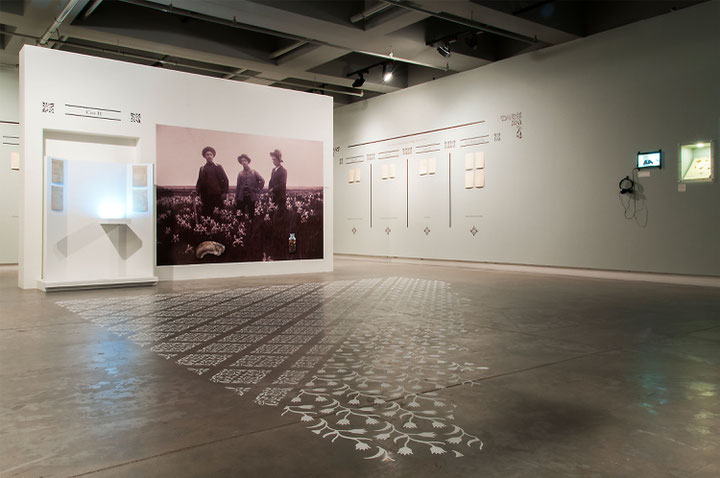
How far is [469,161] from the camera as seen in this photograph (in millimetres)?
12578

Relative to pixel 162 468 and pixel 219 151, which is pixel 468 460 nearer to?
pixel 162 468

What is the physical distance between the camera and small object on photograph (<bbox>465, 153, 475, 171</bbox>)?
12.5m

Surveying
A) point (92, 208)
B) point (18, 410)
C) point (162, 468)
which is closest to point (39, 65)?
point (92, 208)

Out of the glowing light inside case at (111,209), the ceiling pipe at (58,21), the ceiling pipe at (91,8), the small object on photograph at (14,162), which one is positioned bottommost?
the glowing light inside case at (111,209)

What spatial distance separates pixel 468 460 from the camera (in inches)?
83.9

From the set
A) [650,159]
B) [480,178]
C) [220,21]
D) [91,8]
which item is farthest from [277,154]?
[650,159]

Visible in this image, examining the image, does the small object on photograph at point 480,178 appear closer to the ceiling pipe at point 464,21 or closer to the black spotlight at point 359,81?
the ceiling pipe at point 464,21

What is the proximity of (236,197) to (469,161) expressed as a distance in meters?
5.33

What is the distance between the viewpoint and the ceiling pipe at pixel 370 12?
9555 mm

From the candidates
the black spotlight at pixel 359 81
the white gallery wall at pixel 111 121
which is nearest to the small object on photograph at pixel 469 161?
the black spotlight at pixel 359 81

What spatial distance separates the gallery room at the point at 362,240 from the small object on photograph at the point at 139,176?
17 cm

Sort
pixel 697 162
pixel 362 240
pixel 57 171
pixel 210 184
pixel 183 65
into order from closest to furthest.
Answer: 1. pixel 57 171
2. pixel 697 162
3. pixel 210 184
4. pixel 183 65
5. pixel 362 240

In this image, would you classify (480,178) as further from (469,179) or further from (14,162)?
(14,162)

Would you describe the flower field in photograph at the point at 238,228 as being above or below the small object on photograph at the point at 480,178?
below
